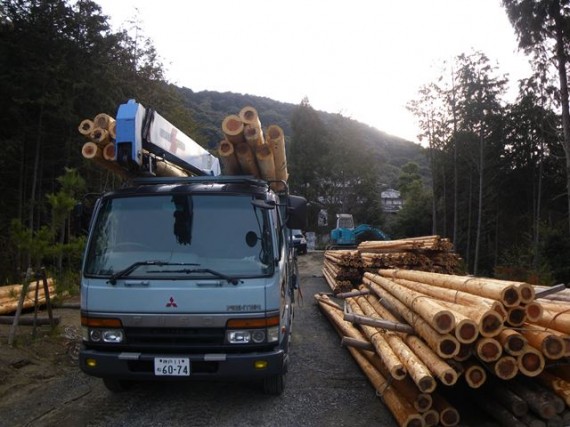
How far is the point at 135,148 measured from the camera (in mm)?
5508

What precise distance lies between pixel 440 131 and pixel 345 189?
2053 centimetres

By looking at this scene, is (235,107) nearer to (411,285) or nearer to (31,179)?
(31,179)

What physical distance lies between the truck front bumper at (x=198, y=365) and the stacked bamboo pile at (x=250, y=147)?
8.07ft

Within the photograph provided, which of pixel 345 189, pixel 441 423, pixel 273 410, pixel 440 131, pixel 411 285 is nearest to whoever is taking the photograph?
pixel 441 423

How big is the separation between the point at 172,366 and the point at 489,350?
2.84 m

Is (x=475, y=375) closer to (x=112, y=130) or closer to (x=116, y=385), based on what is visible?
(x=116, y=385)

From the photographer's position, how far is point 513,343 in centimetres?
434

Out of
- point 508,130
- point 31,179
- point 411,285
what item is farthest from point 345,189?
point 411,285

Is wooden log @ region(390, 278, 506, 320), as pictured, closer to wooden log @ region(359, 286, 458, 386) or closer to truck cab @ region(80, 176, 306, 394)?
wooden log @ region(359, 286, 458, 386)

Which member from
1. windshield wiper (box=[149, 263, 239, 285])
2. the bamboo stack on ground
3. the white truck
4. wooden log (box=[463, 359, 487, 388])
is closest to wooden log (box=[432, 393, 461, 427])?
the bamboo stack on ground

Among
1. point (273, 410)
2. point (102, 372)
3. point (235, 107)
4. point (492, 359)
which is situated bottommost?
point (273, 410)

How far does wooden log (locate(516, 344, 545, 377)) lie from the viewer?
4.27 metres

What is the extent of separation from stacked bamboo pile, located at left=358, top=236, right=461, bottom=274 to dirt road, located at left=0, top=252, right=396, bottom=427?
608 cm

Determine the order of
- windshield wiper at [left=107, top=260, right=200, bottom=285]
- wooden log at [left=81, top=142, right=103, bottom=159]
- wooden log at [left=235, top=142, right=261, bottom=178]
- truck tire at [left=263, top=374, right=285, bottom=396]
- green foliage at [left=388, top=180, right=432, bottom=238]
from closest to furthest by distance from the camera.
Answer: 1. windshield wiper at [left=107, top=260, right=200, bottom=285]
2. truck tire at [left=263, top=374, right=285, bottom=396]
3. wooden log at [left=81, top=142, right=103, bottom=159]
4. wooden log at [left=235, top=142, right=261, bottom=178]
5. green foliage at [left=388, top=180, right=432, bottom=238]
